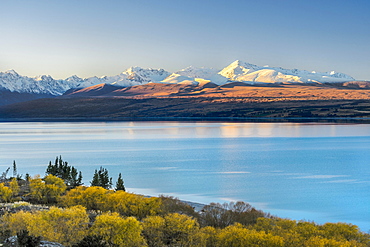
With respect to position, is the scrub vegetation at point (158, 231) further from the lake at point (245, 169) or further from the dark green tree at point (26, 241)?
the lake at point (245, 169)

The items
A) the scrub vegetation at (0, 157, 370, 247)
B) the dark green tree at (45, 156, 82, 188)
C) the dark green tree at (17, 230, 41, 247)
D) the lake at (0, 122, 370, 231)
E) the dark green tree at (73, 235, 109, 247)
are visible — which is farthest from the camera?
the dark green tree at (45, 156, 82, 188)

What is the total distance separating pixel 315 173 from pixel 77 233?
30934 mm

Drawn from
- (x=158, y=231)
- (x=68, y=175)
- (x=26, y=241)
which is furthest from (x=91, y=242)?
(x=68, y=175)

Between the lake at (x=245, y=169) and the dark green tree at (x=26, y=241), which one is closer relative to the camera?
the dark green tree at (x=26, y=241)

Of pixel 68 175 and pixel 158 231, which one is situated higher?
pixel 158 231

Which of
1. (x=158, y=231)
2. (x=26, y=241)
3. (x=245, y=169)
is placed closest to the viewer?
(x=26, y=241)

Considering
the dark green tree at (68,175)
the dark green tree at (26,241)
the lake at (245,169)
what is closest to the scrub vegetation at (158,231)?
the dark green tree at (26,241)

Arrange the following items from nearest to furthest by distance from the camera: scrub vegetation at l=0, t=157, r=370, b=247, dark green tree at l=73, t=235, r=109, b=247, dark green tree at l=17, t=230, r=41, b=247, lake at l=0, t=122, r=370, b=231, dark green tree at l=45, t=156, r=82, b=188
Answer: dark green tree at l=17, t=230, r=41, b=247, dark green tree at l=73, t=235, r=109, b=247, scrub vegetation at l=0, t=157, r=370, b=247, lake at l=0, t=122, r=370, b=231, dark green tree at l=45, t=156, r=82, b=188

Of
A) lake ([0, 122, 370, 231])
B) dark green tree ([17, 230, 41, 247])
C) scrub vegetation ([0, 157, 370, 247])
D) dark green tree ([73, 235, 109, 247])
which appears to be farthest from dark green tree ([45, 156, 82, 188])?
dark green tree ([17, 230, 41, 247])

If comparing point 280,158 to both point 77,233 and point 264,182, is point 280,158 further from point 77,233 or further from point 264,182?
point 77,233

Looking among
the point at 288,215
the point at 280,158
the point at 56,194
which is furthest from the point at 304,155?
the point at 56,194

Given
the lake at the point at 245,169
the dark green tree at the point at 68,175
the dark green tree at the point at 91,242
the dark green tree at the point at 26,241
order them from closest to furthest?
1. the dark green tree at the point at 26,241
2. the dark green tree at the point at 91,242
3. the lake at the point at 245,169
4. the dark green tree at the point at 68,175

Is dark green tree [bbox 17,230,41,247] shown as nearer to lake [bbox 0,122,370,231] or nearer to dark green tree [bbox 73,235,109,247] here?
dark green tree [bbox 73,235,109,247]

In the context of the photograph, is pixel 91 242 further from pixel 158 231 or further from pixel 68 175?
pixel 68 175
